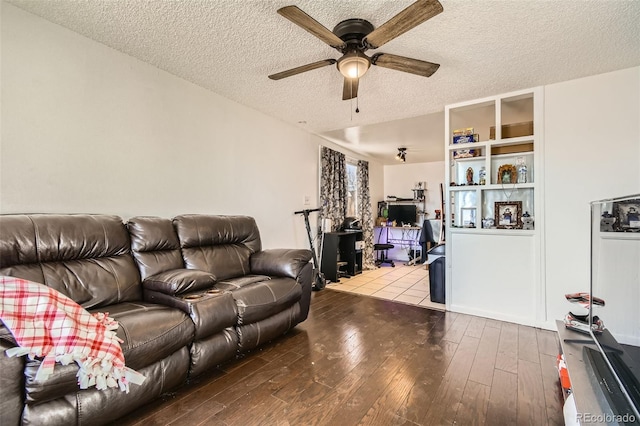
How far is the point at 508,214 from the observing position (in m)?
3.02

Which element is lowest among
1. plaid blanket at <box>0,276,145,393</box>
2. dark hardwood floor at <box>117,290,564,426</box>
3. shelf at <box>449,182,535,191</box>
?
dark hardwood floor at <box>117,290,564,426</box>

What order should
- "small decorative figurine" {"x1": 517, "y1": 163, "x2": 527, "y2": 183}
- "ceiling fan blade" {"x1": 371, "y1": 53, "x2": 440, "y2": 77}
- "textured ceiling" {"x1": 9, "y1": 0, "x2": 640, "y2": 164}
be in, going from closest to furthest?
1. "textured ceiling" {"x1": 9, "y1": 0, "x2": 640, "y2": 164}
2. "ceiling fan blade" {"x1": 371, "y1": 53, "x2": 440, "y2": 77}
3. "small decorative figurine" {"x1": 517, "y1": 163, "x2": 527, "y2": 183}

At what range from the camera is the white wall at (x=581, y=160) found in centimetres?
246

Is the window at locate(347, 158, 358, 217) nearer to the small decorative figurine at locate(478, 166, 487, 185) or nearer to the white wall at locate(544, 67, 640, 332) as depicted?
the small decorative figurine at locate(478, 166, 487, 185)

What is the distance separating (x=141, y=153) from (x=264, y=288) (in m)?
1.60

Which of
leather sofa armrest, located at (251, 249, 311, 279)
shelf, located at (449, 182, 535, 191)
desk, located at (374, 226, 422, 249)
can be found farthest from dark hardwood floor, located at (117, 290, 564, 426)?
desk, located at (374, 226, 422, 249)

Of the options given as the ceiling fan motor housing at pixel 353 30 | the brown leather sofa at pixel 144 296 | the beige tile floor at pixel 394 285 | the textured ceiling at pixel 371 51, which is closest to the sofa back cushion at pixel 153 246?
the brown leather sofa at pixel 144 296

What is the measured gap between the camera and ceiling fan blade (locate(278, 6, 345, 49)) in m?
1.47

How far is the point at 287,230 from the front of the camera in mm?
4059

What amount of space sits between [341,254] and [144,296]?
11.5 feet

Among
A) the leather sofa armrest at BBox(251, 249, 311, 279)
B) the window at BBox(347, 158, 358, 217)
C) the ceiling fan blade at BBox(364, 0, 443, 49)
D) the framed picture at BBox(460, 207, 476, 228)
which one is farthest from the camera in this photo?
the window at BBox(347, 158, 358, 217)

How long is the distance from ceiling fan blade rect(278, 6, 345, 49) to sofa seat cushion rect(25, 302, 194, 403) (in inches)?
70.6

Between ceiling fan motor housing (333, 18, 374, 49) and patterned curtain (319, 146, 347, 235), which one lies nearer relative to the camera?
ceiling fan motor housing (333, 18, 374, 49)

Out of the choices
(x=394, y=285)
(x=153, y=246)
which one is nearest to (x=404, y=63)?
(x=153, y=246)
